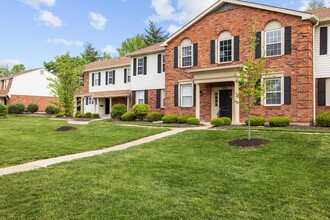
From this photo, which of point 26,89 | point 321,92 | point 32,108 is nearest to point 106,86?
point 32,108

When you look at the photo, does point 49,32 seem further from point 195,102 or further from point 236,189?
point 236,189

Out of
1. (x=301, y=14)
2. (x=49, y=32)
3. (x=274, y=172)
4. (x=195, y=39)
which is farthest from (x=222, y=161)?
(x=49, y=32)

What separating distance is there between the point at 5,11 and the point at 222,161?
1592 centimetres

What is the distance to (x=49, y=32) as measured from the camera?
29.8 meters

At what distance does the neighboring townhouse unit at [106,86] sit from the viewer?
26172 millimetres

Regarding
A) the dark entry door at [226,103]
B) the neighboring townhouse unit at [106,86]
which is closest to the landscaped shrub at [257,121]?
the dark entry door at [226,103]

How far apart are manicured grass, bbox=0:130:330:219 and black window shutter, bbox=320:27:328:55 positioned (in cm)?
801

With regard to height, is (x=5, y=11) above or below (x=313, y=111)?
above

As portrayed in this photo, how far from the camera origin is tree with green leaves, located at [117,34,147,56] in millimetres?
47034

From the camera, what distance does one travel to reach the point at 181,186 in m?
5.45

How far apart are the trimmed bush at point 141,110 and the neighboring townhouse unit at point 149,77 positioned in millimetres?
1278

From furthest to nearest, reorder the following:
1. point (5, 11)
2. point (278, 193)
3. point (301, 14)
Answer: point (5, 11)
point (301, 14)
point (278, 193)

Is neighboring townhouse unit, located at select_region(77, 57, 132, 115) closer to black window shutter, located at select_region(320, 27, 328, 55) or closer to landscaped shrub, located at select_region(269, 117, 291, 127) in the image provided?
landscaped shrub, located at select_region(269, 117, 291, 127)

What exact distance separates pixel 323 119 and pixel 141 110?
11.8 metres
